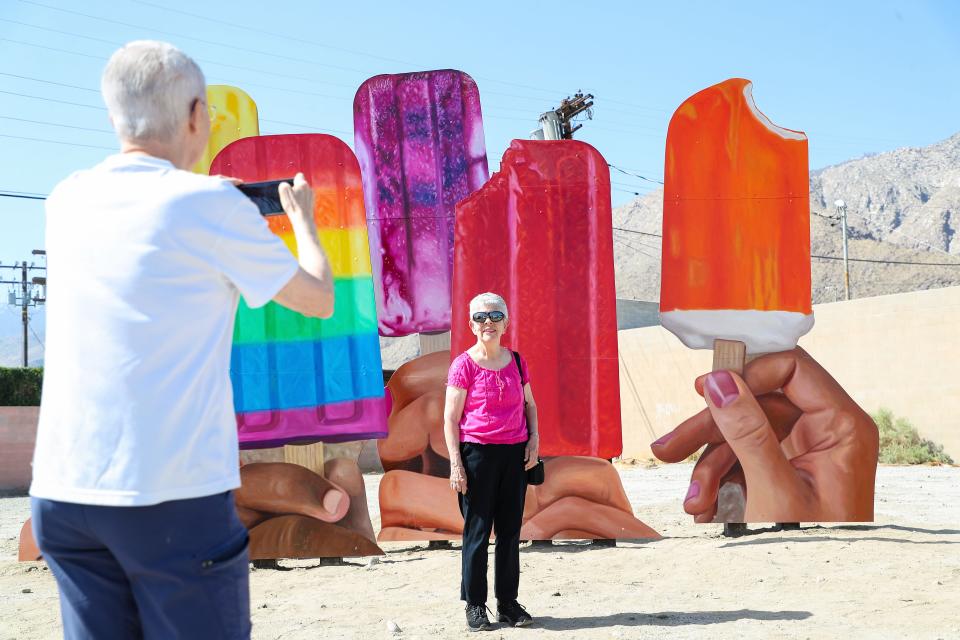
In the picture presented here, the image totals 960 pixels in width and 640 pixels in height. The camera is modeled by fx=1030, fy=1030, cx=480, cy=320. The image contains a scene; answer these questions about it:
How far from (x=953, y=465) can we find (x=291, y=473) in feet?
37.1

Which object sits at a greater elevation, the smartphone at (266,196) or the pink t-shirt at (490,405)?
the smartphone at (266,196)

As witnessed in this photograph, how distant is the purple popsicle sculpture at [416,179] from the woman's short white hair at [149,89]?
539cm

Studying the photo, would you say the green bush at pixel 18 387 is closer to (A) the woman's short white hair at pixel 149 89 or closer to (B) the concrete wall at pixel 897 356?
(B) the concrete wall at pixel 897 356

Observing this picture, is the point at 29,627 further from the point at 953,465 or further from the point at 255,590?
the point at 953,465

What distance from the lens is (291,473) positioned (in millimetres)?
6805

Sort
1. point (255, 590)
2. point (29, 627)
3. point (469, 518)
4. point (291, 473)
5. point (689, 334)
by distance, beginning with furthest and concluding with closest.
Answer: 1. point (689, 334)
2. point (291, 473)
3. point (255, 590)
4. point (29, 627)
5. point (469, 518)

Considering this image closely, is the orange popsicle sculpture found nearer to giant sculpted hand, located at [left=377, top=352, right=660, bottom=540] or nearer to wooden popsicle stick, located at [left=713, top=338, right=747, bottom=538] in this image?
wooden popsicle stick, located at [left=713, top=338, right=747, bottom=538]

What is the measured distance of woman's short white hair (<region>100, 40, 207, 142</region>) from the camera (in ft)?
5.96

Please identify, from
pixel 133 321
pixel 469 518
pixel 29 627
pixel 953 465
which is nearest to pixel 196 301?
pixel 133 321

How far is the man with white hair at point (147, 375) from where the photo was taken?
169 cm

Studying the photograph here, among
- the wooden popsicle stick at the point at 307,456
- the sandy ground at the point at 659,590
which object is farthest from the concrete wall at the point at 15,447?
the wooden popsicle stick at the point at 307,456

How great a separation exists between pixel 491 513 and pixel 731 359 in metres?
3.07

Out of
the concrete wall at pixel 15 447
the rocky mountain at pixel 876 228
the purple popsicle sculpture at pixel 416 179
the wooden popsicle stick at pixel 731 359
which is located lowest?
the concrete wall at pixel 15 447

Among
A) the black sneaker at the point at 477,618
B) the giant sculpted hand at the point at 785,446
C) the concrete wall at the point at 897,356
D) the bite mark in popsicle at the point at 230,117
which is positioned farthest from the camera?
the concrete wall at the point at 897,356
